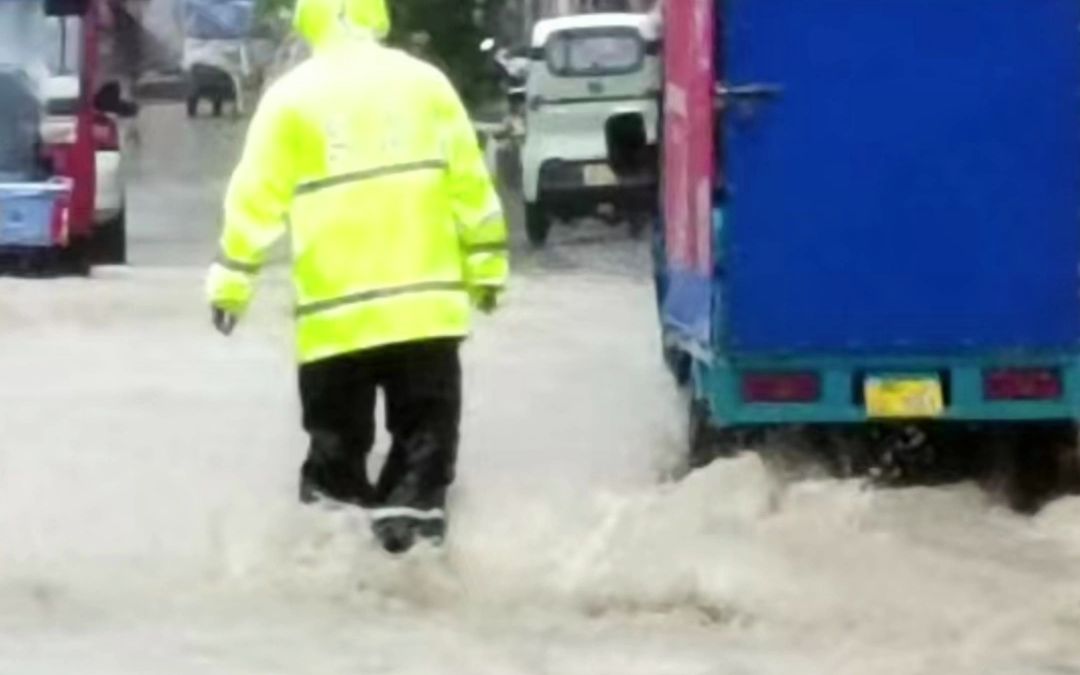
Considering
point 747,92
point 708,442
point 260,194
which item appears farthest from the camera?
point 708,442

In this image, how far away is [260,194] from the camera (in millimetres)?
10461

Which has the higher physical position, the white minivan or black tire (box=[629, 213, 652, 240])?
the white minivan

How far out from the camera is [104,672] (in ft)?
31.5

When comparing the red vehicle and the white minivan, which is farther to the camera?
the white minivan

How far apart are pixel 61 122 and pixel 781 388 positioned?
637 inches

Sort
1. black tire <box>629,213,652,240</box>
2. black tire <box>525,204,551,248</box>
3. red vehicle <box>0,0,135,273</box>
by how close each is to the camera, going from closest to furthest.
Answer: red vehicle <box>0,0,135,273</box> → black tire <box>629,213,652,240</box> → black tire <box>525,204,551,248</box>

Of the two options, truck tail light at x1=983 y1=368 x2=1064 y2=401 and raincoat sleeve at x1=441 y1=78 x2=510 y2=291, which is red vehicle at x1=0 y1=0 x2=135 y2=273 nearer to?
truck tail light at x1=983 y1=368 x2=1064 y2=401

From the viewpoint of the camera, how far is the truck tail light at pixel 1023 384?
12906mm

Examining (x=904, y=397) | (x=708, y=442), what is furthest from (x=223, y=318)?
(x=708, y=442)

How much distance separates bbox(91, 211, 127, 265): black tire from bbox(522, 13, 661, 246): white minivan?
526 centimetres

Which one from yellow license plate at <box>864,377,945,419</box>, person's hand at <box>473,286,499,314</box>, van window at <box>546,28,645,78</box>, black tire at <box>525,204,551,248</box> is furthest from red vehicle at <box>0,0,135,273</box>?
person's hand at <box>473,286,499,314</box>

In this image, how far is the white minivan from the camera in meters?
34.8

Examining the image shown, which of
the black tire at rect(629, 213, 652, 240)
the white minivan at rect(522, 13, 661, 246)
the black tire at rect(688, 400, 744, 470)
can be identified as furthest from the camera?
the black tire at rect(629, 213, 652, 240)

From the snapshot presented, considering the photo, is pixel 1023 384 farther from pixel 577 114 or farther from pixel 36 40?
pixel 577 114
